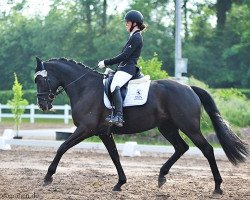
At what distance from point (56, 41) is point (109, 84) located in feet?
108

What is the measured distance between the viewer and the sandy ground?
864cm

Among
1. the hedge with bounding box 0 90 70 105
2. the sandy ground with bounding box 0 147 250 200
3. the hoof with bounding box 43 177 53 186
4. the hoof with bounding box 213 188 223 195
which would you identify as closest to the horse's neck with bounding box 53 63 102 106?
the hoof with bounding box 43 177 53 186

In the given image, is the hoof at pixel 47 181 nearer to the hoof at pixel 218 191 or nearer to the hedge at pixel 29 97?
the hoof at pixel 218 191

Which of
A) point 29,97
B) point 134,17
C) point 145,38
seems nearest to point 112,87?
point 134,17

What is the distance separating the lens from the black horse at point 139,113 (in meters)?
9.24

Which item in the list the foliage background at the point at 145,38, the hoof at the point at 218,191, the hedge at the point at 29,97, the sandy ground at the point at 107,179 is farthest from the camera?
the foliage background at the point at 145,38

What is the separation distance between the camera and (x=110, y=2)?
43.9 metres

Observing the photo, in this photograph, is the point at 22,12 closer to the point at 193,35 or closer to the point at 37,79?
the point at 193,35

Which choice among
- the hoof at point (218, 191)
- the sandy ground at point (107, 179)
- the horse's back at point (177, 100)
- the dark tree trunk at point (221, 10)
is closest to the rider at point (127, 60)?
the horse's back at point (177, 100)

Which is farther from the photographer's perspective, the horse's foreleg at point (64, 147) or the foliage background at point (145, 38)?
the foliage background at point (145, 38)

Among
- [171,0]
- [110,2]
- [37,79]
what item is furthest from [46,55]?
[37,79]

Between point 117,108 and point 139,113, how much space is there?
426 millimetres

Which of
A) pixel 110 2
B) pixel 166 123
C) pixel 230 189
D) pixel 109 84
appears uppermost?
pixel 110 2

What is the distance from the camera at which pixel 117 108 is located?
9195 mm
